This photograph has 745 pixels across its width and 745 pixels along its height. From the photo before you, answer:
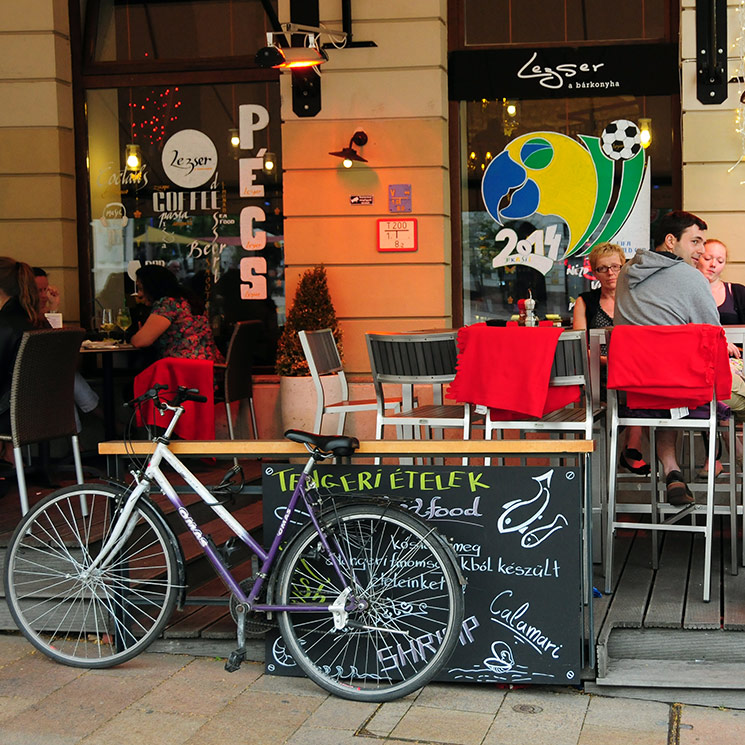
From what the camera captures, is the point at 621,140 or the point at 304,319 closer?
the point at 304,319

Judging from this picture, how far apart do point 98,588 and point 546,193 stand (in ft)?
17.6

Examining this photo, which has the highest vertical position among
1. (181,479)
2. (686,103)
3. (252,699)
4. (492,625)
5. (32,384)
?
(686,103)

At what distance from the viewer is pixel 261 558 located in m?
3.88

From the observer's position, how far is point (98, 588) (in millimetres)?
4082

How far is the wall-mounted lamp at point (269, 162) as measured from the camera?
28.2ft

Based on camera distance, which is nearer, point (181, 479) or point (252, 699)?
point (252, 699)

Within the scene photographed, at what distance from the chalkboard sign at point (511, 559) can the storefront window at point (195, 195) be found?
16.1 feet

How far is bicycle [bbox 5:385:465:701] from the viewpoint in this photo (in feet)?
12.1

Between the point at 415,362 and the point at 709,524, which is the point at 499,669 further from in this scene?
the point at 415,362

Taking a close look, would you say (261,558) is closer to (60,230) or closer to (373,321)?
(373,321)

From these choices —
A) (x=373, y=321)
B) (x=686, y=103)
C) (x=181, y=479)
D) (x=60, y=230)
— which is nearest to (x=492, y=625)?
(x=181, y=479)

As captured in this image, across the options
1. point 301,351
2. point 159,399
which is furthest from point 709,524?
point 301,351

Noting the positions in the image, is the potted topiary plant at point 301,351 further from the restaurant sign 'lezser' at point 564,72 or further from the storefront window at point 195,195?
the restaurant sign 'lezser' at point 564,72

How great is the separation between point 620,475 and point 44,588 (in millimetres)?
2902
